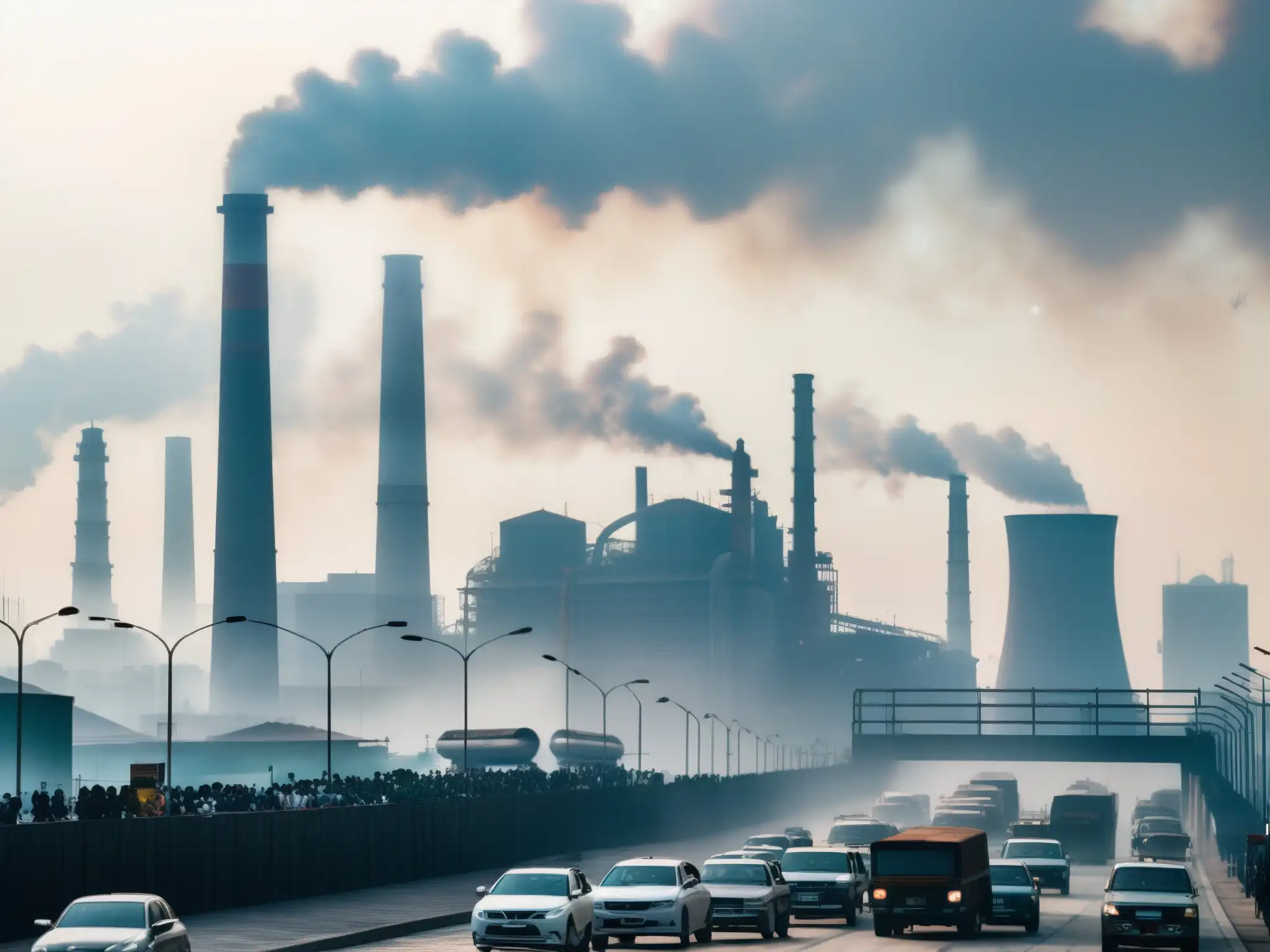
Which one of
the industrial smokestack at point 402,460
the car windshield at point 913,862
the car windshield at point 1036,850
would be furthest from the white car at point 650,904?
the industrial smokestack at point 402,460

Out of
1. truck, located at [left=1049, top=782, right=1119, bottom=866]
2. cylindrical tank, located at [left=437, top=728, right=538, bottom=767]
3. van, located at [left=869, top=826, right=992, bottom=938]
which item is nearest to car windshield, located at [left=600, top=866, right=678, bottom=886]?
van, located at [left=869, top=826, right=992, bottom=938]

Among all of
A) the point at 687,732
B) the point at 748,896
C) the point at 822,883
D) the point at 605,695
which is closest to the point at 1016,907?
the point at 822,883

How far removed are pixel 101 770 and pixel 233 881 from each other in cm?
10896

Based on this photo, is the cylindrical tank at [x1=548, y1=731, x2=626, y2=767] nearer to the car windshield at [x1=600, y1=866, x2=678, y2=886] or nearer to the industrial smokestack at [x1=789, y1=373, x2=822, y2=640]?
the industrial smokestack at [x1=789, y1=373, x2=822, y2=640]

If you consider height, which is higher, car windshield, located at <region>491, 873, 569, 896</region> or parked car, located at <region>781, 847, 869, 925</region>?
car windshield, located at <region>491, 873, 569, 896</region>

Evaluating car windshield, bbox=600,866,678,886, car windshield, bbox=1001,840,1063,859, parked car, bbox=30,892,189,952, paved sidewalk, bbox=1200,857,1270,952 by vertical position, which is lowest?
paved sidewalk, bbox=1200,857,1270,952

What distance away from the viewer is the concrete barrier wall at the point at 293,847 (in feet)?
125

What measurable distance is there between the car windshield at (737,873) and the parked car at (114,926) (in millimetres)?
15601

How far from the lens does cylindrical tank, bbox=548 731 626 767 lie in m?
139

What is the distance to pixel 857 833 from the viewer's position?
6431 centimetres

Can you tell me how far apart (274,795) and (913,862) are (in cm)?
1955

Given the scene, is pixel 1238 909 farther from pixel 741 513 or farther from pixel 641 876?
pixel 741 513

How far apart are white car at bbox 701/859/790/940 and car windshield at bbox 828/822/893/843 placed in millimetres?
19478

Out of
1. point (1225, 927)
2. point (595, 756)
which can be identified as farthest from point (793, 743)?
point (1225, 927)
